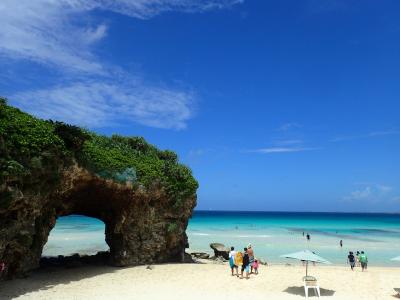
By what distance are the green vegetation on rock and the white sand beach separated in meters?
4.14

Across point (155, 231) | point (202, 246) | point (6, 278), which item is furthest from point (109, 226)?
point (202, 246)

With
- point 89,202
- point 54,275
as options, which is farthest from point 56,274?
point 89,202

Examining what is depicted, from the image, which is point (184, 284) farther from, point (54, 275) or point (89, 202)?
point (89, 202)

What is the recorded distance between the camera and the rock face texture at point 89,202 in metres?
15.2

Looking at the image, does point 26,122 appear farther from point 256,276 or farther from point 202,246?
point 202,246

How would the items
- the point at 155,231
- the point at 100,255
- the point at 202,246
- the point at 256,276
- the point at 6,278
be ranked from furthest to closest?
the point at 202,246 → the point at 100,255 → the point at 155,231 → the point at 256,276 → the point at 6,278

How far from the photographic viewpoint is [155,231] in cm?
2297

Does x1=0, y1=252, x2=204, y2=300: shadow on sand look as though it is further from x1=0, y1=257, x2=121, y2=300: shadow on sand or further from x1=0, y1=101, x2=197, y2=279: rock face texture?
x1=0, y1=101, x2=197, y2=279: rock face texture

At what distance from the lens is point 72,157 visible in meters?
17.9

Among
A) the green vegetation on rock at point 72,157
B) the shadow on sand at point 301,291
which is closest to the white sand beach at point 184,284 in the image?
the shadow on sand at point 301,291

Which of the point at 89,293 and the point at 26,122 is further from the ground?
the point at 26,122

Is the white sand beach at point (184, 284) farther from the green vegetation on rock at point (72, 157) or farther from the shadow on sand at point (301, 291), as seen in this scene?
the green vegetation on rock at point (72, 157)

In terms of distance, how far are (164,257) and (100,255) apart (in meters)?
4.63

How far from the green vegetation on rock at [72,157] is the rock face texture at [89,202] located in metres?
0.05
